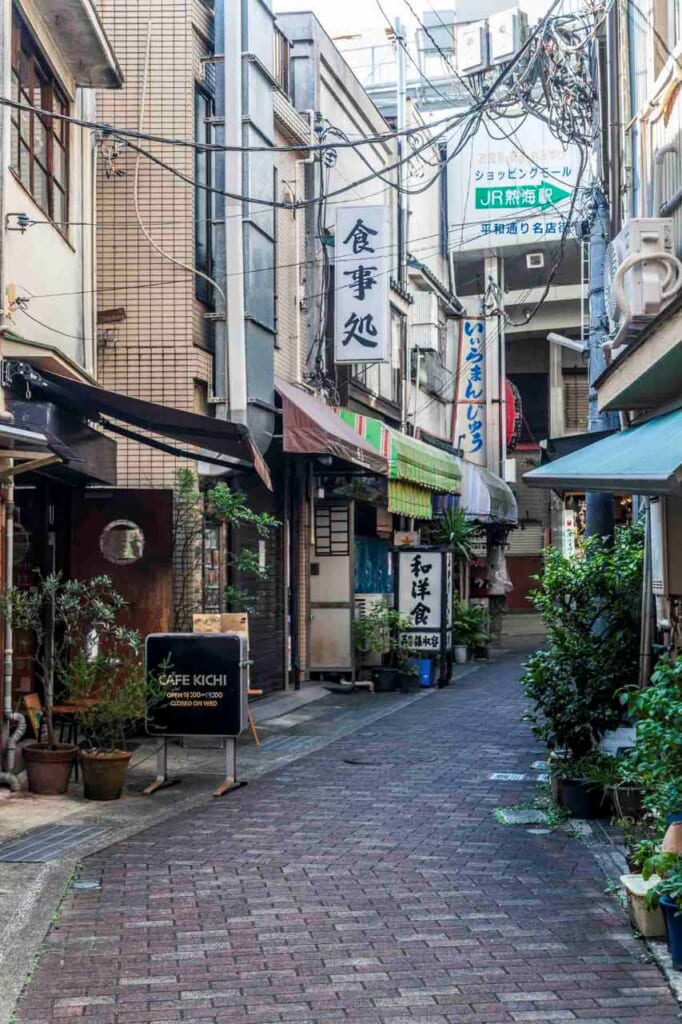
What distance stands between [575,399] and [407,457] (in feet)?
82.0

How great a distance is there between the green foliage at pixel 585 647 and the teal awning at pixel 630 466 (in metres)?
1.57

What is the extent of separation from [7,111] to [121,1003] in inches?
308

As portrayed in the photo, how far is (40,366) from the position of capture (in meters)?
11.3

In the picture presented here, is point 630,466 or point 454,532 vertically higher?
point 454,532

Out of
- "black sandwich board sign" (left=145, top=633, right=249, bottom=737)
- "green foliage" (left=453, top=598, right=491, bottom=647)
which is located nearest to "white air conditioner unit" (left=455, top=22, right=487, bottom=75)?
"black sandwich board sign" (left=145, top=633, right=249, bottom=737)

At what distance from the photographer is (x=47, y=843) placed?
29.6 ft

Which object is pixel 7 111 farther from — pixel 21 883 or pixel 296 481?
pixel 296 481

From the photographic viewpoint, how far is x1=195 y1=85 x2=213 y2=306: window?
1550cm

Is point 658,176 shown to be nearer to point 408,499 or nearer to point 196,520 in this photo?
point 196,520

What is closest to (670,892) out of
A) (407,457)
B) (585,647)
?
(585,647)

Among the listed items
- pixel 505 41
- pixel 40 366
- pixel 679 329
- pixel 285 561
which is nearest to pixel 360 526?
pixel 285 561

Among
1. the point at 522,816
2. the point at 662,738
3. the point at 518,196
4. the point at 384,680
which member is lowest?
the point at 522,816

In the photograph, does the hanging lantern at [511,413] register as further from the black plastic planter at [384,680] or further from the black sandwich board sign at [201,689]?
the black sandwich board sign at [201,689]

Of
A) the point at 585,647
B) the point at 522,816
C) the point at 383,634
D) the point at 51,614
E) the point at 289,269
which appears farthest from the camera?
the point at 383,634
